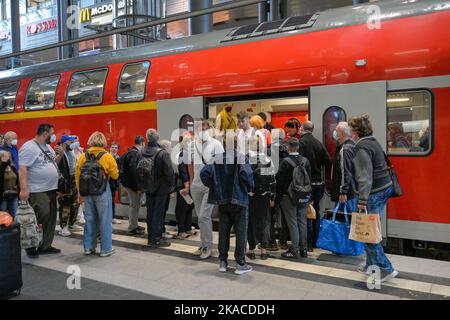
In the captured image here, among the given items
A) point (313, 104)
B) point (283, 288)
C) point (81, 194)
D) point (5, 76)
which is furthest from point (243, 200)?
point (5, 76)

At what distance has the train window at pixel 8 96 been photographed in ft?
34.7

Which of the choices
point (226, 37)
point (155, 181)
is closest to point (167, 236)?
point (155, 181)

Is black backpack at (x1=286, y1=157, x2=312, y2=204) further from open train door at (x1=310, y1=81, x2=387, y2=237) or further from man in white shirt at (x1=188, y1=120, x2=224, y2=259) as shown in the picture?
man in white shirt at (x1=188, y1=120, x2=224, y2=259)

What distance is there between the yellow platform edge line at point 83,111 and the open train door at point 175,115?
10.9 inches

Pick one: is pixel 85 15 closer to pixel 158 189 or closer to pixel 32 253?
pixel 158 189

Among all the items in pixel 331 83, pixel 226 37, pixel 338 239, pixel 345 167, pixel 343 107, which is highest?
pixel 226 37

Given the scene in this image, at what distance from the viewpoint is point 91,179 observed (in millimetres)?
5637

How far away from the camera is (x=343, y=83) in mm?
5703

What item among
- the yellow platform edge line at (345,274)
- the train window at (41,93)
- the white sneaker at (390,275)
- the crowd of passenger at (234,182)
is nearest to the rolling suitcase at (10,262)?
the crowd of passenger at (234,182)

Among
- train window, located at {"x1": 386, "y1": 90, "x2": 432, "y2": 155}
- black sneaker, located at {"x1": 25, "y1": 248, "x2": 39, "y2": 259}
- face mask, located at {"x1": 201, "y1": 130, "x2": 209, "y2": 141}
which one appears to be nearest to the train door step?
train window, located at {"x1": 386, "y1": 90, "x2": 432, "y2": 155}

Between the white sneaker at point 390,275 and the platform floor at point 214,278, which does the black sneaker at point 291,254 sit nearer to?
the platform floor at point 214,278

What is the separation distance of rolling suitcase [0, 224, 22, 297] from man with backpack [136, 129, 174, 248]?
6.73 ft

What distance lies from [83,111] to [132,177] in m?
2.70

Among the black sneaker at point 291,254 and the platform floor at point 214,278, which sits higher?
the black sneaker at point 291,254
